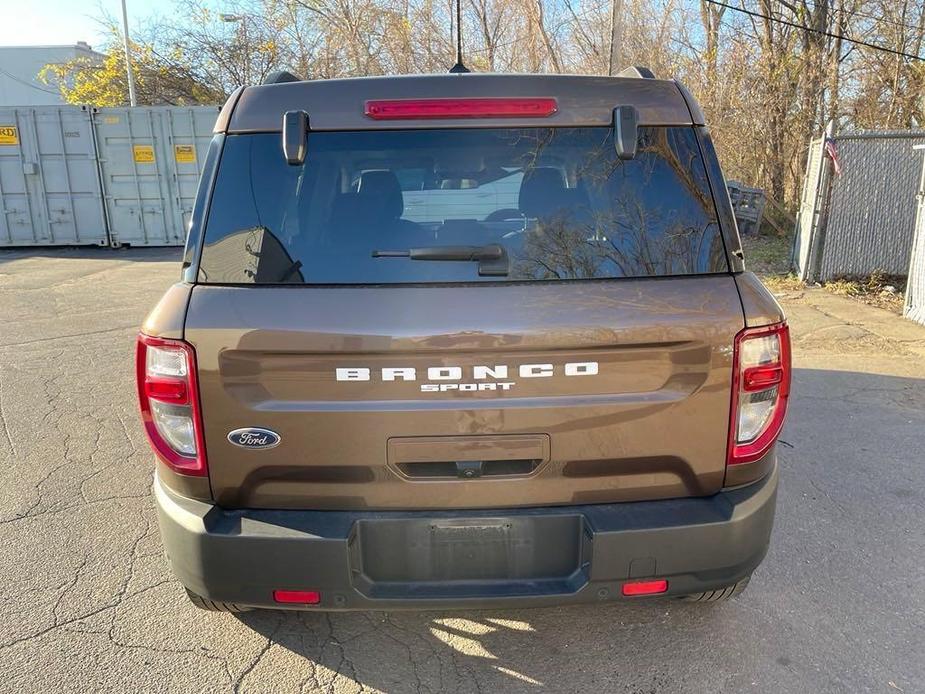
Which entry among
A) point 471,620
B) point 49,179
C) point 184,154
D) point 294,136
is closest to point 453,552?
point 471,620

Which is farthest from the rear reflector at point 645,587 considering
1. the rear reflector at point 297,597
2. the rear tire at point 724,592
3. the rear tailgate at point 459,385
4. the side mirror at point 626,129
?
the side mirror at point 626,129

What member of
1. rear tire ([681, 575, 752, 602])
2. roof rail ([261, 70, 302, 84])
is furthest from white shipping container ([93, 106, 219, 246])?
rear tire ([681, 575, 752, 602])

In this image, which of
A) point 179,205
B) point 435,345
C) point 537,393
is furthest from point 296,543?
point 179,205

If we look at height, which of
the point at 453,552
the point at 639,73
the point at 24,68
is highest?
the point at 24,68

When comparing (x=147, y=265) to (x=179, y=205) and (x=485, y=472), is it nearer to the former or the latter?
(x=179, y=205)

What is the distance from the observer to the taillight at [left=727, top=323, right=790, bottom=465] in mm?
1949

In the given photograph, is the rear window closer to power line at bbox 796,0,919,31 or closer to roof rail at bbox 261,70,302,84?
roof rail at bbox 261,70,302,84

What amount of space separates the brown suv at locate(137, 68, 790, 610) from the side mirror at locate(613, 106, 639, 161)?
0.03 ft

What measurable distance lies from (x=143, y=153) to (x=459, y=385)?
542 inches

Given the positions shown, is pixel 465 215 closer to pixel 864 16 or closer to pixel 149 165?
pixel 149 165

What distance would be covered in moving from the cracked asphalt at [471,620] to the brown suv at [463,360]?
50cm

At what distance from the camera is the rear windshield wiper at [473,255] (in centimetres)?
192

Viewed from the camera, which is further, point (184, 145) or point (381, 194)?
point (184, 145)

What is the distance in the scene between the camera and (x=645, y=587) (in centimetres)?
200
